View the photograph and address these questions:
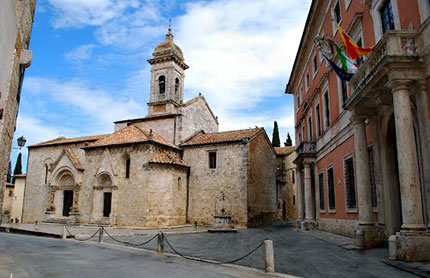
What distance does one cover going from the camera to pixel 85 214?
25.5m

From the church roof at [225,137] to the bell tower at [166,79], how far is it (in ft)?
15.8

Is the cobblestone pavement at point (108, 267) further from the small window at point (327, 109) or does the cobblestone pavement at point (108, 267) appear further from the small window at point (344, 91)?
the small window at point (327, 109)

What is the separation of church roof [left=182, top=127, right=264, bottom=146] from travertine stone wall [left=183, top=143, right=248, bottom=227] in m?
0.41

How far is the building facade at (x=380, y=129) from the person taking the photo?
7750 mm

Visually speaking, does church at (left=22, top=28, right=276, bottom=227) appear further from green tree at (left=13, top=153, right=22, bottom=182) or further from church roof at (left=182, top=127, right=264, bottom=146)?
green tree at (left=13, top=153, right=22, bottom=182)

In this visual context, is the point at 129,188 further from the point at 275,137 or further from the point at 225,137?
the point at 275,137

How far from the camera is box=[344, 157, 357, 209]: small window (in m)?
13.5

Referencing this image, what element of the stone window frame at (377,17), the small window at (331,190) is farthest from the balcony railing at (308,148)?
the stone window frame at (377,17)

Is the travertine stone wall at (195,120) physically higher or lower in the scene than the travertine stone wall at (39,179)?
higher

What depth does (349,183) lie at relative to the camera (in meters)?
13.9

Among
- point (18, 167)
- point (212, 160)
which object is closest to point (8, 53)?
point (212, 160)

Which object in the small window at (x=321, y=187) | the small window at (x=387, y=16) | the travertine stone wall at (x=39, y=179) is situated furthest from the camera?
the travertine stone wall at (x=39, y=179)

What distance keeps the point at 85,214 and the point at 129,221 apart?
15.6ft

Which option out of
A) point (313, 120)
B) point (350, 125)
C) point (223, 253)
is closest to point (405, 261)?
point (223, 253)
